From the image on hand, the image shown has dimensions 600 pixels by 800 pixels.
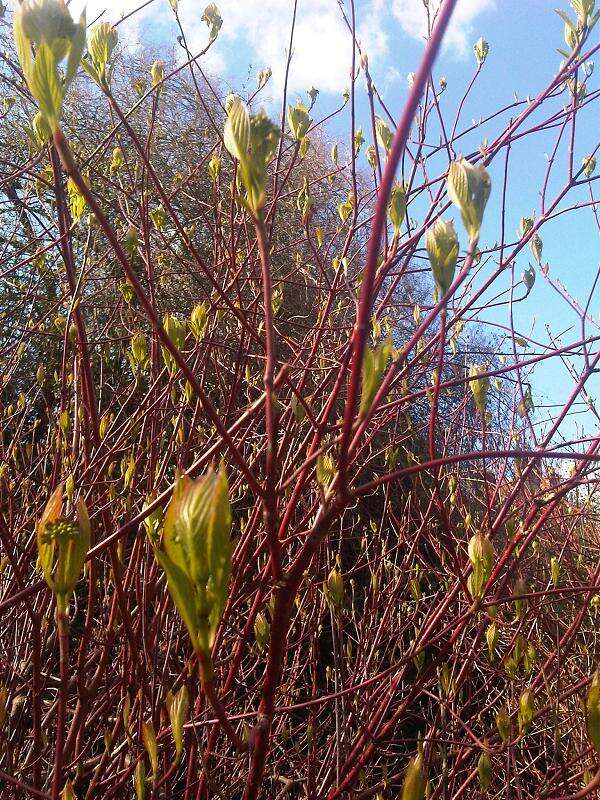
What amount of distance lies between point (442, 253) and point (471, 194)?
5cm

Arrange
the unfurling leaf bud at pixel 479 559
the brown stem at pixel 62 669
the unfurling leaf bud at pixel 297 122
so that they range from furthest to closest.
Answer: the unfurling leaf bud at pixel 297 122, the unfurling leaf bud at pixel 479 559, the brown stem at pixel 62 669

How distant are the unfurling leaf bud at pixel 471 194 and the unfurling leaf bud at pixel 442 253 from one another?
3 centimetres

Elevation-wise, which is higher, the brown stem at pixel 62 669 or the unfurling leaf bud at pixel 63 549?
the unfurling leaf bud at pixel 63 549

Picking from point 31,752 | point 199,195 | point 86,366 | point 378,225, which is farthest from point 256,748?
point 199,195

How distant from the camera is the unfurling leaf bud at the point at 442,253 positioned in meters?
0.53

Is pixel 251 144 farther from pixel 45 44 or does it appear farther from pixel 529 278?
pixel 529 278

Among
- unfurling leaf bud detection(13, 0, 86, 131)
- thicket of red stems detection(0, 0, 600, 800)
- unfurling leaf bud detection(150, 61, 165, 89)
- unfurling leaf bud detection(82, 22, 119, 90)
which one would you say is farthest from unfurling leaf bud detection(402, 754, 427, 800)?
unfurling leaf bud detection(150, 61, 165, 89)

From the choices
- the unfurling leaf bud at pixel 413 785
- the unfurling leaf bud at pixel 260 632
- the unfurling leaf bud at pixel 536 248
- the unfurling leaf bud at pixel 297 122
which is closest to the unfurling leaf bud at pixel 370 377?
the unfurling leaf bud at pixel 413 785

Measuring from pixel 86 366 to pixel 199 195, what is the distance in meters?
3.46

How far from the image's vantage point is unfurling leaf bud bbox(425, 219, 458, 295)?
0.53 meters

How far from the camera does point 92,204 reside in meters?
0.44

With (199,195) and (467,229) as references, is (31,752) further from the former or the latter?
(199,195)

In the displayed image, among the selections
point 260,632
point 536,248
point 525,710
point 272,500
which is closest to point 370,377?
point 272,500

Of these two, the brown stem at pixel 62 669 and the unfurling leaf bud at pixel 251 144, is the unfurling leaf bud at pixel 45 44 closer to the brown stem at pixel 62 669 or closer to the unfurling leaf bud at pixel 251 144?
the unfurling leaf bud at pixel 251 144
